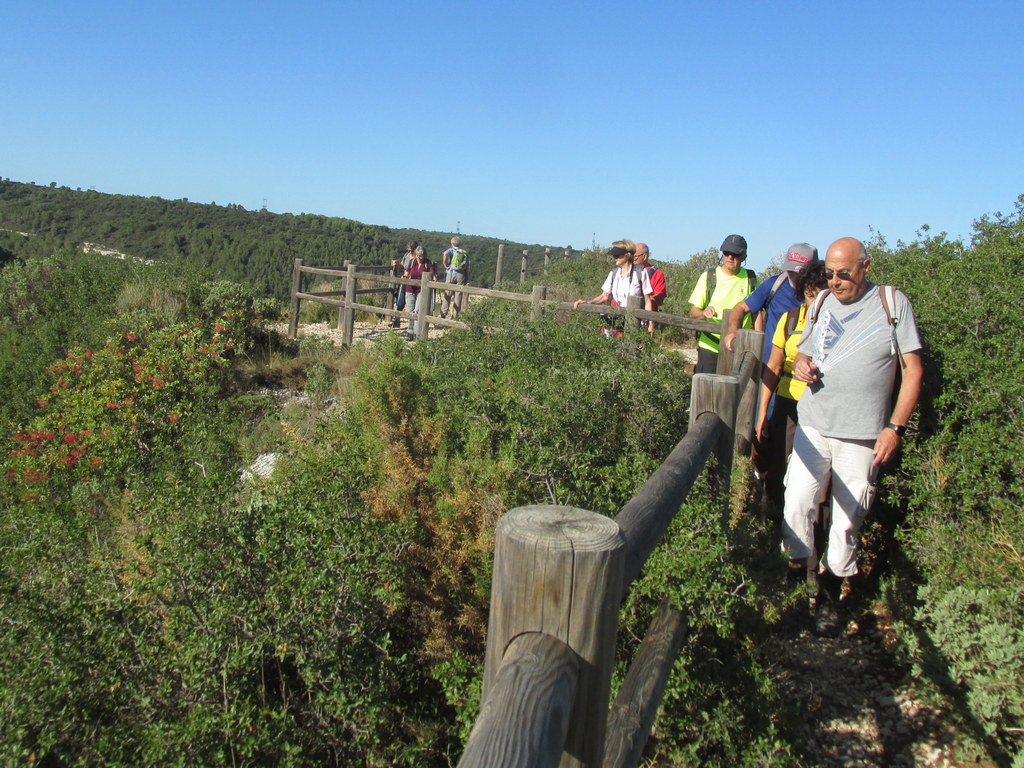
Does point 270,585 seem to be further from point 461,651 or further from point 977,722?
point 977,722

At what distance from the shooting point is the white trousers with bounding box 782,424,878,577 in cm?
355

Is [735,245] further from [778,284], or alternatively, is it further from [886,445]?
[886,445]

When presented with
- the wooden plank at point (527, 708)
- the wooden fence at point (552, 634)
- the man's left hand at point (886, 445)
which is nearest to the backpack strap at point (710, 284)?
the man's left hand at point (886, 445)

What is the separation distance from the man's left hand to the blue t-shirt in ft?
3.62

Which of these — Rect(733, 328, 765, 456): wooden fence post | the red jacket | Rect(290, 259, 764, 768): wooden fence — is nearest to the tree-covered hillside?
the red jacket

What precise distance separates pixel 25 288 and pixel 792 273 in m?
14.6

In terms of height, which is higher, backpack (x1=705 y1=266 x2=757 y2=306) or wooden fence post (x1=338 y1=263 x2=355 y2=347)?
backpack (x1=705 y1=266 x2=757 y2=306)

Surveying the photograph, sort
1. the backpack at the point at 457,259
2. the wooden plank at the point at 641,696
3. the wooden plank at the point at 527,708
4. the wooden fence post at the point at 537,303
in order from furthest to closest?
the backpack at the point at 457,259 < the wooden fence post at the point at 537,303 < the wooden plank at the point at 641,696 < the wooden plank at the point at 527,708

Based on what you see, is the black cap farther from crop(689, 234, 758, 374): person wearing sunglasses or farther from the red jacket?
the red jacket

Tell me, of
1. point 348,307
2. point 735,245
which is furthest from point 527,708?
point 348,307

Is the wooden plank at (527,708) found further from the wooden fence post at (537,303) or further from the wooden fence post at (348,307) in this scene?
the wooden fence post at (348,307)

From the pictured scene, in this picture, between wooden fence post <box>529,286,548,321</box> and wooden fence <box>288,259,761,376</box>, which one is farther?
wooden fence post <box>529,286,548,321</box>

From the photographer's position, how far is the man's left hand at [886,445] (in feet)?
11.2

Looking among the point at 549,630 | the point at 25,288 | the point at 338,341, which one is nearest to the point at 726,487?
the point at 549,630
